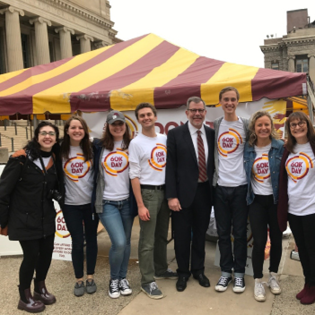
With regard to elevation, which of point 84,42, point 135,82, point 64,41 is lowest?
point 135,82

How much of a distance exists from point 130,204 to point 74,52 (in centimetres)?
3357

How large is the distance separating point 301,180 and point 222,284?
1334mm

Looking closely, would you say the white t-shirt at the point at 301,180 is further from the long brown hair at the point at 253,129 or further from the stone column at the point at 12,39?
the stone column at the point at 12,39

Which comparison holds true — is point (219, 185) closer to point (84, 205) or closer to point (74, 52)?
point (84, 205)

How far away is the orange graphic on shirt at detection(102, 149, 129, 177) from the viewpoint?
3.12 meters

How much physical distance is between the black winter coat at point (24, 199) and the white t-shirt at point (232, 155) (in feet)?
5.58

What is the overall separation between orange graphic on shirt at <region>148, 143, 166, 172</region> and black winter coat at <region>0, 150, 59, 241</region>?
100 centimetres

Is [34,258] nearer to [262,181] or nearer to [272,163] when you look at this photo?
[262,181]

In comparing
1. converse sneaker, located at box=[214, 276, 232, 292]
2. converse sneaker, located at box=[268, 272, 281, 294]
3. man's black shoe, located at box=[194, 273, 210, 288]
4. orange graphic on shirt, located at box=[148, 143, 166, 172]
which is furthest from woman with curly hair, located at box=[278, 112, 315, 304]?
orange graphic on shirt, located at box=[148, 143, 166, 172]

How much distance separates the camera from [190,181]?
315cm

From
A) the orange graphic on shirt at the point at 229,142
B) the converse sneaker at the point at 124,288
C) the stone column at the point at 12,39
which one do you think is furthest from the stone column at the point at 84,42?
the converse sneaker at the point at 124,288

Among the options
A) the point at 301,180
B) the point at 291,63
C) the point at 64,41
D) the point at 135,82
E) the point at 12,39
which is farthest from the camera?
the point at 291,63

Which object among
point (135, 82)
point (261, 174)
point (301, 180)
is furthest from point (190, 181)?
point (135, 82)

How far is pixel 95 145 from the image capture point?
325cm
